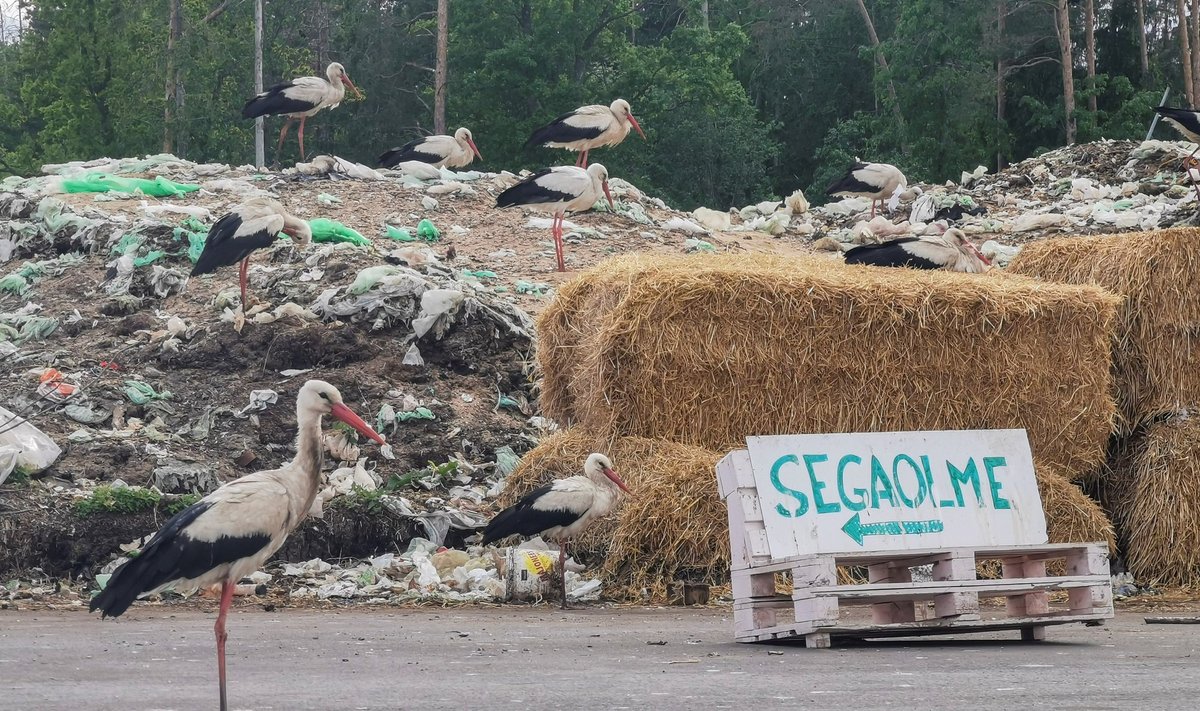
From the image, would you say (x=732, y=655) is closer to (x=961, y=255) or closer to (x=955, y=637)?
(x=955, y=637)

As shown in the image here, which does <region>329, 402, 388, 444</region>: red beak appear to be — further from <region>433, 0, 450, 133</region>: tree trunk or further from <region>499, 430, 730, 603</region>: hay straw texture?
<region>433, 0, 450, 133</region>: tree trunk

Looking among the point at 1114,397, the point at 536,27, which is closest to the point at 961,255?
the point at 1114,397

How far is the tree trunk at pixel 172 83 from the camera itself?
39781mm

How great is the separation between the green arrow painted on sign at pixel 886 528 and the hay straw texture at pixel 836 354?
2249 mm

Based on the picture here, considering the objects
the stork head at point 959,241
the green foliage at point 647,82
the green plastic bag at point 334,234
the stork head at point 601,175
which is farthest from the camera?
the green foliage at point 647,82

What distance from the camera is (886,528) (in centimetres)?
846

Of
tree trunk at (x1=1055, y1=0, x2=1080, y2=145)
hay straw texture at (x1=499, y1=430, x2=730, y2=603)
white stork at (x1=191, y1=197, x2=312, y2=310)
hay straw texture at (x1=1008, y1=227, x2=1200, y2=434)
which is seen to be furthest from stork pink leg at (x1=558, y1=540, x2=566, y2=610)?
tree trunk at (x1=1055, y1=0, x2=1080, y2=145)

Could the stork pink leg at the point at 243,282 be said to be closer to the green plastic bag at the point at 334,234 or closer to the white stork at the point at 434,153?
the green plastic bag at the point at 334,234

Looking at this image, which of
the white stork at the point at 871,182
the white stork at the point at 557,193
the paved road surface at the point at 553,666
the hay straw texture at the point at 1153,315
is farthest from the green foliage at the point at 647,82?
the paved road surface at the point at 553,666

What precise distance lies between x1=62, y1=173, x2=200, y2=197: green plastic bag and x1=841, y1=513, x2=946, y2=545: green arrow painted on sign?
13.8 meters

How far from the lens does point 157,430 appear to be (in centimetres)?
1298

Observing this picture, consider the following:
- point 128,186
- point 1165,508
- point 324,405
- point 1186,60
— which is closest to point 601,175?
point 128,186

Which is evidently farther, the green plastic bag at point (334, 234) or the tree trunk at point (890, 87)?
the tree trunk at point (890, 87)

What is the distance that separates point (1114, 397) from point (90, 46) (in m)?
35.4
